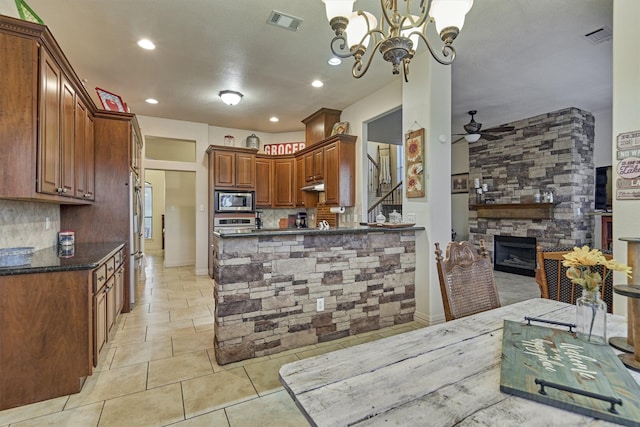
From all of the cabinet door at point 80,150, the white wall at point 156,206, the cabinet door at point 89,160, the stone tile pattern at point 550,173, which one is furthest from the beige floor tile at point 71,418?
the white wall at point 156,206

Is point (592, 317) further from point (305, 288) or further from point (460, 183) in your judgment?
point (460, 183)

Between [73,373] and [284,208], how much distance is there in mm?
4814

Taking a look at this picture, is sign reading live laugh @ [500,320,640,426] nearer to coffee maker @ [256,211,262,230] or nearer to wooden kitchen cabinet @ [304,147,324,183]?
wooden kitchen cabinet @ [304,147,324,183]

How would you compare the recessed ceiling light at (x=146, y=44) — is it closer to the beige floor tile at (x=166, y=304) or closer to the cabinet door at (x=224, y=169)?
the cabinet door at (x=224, y=169)

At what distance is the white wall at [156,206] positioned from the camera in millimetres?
9320

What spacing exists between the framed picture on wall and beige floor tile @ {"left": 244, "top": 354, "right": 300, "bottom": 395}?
241 inches

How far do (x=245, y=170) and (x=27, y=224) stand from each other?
11.6 feet

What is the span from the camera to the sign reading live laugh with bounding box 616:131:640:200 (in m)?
2.05

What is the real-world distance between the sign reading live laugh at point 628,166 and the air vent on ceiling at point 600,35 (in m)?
1.60

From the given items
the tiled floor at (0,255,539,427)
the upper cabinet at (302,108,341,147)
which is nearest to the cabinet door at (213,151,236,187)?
the upper cabinet at (302,108,341,147)

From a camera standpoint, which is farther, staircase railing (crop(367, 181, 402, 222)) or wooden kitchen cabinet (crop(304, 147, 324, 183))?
staircase railing (crop(367, 181, 402, 222))

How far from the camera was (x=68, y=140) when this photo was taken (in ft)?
8.53

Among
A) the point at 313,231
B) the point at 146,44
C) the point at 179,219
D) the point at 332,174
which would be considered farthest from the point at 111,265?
the point at 179,219

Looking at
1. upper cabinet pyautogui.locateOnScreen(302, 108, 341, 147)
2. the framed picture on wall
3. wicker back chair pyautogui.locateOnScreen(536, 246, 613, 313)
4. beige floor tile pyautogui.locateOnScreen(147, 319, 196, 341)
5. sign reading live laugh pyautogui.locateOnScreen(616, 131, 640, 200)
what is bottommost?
beige floor tile pyautogui.locateOnScreen(147, 319, 196, 341)
